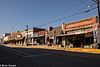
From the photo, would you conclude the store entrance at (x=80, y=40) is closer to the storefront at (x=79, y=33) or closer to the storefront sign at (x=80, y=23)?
the storefront at (x=79, y=33)

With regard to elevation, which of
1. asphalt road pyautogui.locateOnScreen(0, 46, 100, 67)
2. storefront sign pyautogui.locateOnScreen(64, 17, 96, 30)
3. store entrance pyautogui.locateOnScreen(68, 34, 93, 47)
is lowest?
asphalt road pyautogui.locateOnScreen(0, 46, 100, 67)

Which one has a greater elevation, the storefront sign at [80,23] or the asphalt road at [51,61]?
the storefront sign at [80,23]

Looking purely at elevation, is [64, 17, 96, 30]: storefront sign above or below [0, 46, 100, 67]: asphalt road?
above

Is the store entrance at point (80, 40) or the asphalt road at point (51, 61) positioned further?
the store entrance at point (80, 40)

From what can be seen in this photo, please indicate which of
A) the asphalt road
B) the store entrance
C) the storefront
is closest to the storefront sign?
the storefront

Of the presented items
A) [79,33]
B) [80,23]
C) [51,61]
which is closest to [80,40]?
[79,33]

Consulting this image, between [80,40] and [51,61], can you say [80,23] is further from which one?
[51,61]

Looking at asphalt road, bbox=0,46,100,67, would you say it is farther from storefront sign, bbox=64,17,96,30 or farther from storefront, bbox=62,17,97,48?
storefront sign, bbox=64,17,96,30

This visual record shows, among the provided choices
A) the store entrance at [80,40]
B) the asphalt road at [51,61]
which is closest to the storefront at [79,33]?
the store entrance at [80,40]

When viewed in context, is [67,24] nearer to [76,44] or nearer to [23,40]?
[76,44]

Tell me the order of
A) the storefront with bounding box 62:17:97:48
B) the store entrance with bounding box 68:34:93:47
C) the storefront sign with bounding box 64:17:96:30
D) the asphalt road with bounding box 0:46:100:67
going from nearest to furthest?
the asphalt road with bounding box 0:46:100:67, the storefront with bounding box 62:17:97:48, the storefront sign with bounding box 64:17:96:30, the store entrance with bounding box 68:34:93:47

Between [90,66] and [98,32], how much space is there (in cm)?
2412

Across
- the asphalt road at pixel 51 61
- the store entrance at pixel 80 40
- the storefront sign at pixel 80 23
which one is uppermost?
the storefront sign at pixel 80 23

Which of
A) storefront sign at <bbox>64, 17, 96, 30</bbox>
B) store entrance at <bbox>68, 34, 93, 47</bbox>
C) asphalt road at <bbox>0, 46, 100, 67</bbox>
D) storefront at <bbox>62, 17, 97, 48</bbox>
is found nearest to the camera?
asphalt road at <bbox>0, 46, 100, 67</bbox>
